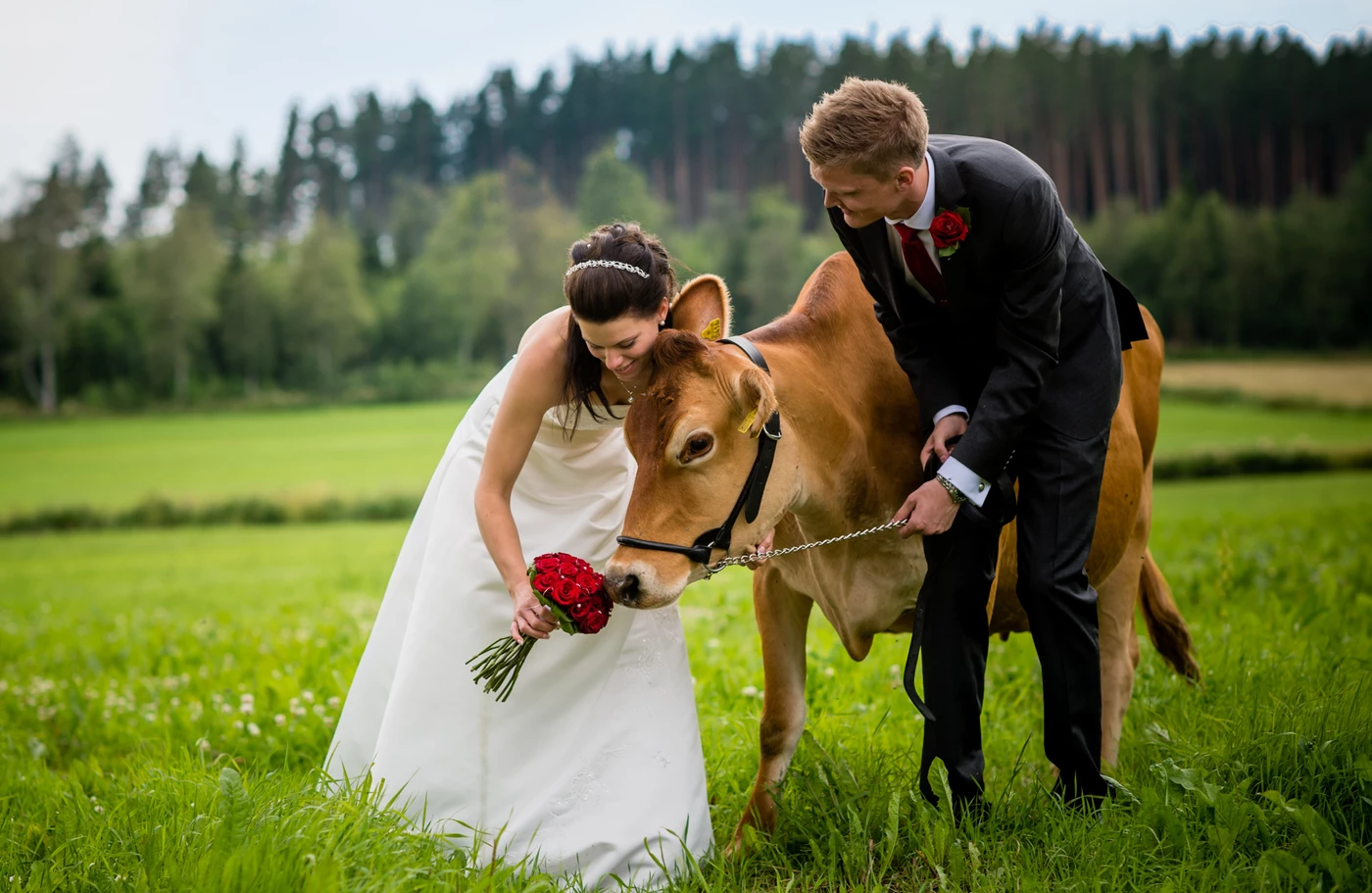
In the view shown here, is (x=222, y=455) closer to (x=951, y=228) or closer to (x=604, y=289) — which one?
(x=604, y=289)

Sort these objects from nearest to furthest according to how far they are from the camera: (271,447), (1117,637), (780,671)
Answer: (780,671) < (1117,637) < (271,447)

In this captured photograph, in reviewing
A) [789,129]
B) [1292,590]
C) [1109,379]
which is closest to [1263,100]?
[789,129]

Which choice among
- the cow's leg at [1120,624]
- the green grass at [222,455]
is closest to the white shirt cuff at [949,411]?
the cow's leg at [1120,624]

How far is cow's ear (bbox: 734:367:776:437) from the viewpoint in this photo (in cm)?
333

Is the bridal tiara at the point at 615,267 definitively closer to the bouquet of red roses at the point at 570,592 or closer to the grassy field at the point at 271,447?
the bouquet of red roses at the point at 570,592

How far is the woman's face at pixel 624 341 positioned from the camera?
11.7ft

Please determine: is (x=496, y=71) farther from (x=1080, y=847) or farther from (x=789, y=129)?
(x=1080, y=847)

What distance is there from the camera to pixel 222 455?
47.1m

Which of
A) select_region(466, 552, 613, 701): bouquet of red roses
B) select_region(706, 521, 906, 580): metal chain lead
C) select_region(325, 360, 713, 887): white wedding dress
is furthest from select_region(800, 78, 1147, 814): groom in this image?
select_region(466, 552, 613, 701): bouquet of red roses

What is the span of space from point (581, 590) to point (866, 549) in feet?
4.09

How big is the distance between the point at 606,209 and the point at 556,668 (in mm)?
63003

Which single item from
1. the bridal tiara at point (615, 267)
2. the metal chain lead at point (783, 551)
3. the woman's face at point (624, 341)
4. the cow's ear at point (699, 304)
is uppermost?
the bridal tiara at point (615, 267)

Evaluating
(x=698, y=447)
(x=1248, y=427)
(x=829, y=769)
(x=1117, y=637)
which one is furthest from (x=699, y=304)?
(x=1248, y=427)

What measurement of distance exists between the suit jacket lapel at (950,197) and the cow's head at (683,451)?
75 cm
